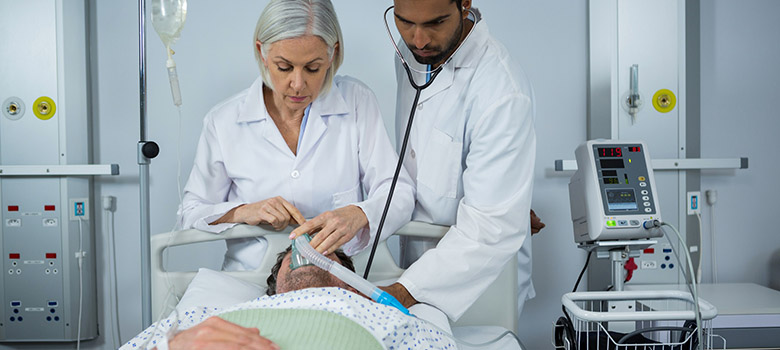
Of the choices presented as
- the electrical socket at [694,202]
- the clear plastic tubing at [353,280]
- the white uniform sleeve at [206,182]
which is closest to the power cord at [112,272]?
the white uniform sleeve at [206,182]

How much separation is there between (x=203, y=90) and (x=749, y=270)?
2470mm

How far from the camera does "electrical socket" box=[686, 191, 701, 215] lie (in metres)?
2.32

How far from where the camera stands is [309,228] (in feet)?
4.45

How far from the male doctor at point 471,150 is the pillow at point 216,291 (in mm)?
371

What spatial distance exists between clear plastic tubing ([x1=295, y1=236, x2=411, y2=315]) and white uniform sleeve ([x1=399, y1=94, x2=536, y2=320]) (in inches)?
7.6

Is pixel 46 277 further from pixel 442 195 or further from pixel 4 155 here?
pixel 442 195

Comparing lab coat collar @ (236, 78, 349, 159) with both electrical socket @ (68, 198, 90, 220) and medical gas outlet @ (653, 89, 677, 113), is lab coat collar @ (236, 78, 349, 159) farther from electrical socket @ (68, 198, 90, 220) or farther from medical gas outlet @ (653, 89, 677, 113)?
medical gas outlet @ (653, 89, 677, 113)

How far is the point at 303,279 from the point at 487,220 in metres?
0.45

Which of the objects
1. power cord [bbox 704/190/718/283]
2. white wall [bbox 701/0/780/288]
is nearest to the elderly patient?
power cord [bbox 704/190/718/283]

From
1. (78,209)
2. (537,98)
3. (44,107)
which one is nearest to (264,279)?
(78,209)

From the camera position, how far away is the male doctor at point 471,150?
54.0 inches

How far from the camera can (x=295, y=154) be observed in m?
1.64

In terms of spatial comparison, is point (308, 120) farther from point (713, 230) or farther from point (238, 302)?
point (713, 230)

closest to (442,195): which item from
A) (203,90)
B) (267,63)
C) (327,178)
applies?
(327,178)
